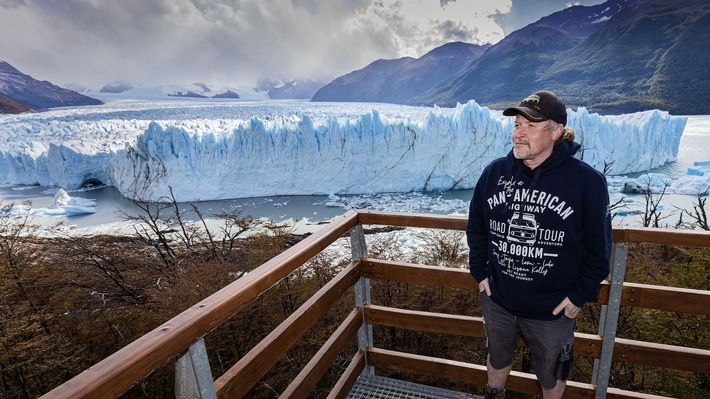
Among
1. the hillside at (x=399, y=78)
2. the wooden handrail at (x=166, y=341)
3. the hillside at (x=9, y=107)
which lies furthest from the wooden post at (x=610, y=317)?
the hillside at (x=399, y=78)

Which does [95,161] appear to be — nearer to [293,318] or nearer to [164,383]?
[164,383]

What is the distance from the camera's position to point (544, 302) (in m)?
1.45

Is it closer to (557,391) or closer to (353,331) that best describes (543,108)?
(557,391)

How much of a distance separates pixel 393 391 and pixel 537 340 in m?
0.92

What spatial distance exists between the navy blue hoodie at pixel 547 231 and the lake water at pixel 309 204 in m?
16.6

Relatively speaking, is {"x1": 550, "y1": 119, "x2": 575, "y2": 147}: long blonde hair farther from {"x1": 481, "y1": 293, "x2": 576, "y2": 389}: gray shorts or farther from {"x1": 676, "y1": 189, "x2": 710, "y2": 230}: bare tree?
{"x1": 676, "y1": 189, "x2": 710, "y2": 230}: bare tree

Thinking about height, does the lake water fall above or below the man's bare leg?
below

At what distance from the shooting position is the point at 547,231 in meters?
1.40

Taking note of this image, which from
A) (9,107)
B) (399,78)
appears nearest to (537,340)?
(9,107)

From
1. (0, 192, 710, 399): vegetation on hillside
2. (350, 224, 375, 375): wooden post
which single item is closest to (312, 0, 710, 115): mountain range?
(0, 192, 710, 399): vegetation on hillside

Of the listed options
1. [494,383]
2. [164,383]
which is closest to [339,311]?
[164,383]

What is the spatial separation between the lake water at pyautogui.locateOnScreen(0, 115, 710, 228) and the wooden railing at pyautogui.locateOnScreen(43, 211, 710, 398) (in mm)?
16264

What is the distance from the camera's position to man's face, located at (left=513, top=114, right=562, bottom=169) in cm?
143

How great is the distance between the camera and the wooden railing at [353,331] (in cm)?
82
